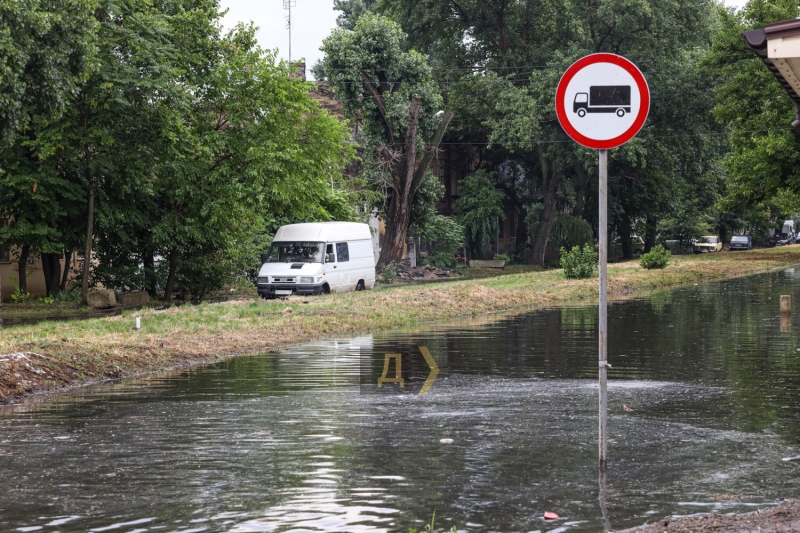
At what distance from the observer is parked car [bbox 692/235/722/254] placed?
266ft

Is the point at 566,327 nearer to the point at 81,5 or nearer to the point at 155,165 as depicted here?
the point at 81,5

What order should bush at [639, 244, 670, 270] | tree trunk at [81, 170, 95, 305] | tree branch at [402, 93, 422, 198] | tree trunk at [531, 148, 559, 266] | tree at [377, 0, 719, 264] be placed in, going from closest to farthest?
tree trunk at [81, 170, 95, 305]
bush at [639, 244, 670, 270]
tree branch at [402, 93, 422, 198]
tree at [377, 0, 719, 264]
tree trunk at [531, 148, 559, 266]

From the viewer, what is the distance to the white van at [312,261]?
33875 millimetres

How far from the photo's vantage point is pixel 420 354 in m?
16.4

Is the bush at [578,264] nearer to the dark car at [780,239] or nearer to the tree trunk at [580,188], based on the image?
the tree trunk at [580,188]

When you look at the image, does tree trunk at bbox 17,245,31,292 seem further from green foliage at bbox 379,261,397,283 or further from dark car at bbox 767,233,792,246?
dark car at bbox 767,233,792,246

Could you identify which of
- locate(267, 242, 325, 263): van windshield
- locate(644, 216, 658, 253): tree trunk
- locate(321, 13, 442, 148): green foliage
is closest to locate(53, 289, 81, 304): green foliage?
locate(267, 242, 325, 263): van windshield

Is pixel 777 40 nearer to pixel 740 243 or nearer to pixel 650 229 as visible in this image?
pixel 650 229

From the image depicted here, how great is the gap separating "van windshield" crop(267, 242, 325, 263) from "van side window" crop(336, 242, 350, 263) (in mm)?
1089

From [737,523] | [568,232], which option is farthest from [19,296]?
[568,232]

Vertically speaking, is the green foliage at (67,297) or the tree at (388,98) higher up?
the tree at (388,98)

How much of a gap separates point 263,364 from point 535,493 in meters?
8.76

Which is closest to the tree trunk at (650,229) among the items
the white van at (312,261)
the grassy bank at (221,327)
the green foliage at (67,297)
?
the grassy bank at (221,327)

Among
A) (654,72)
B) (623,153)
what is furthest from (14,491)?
(654,72)
